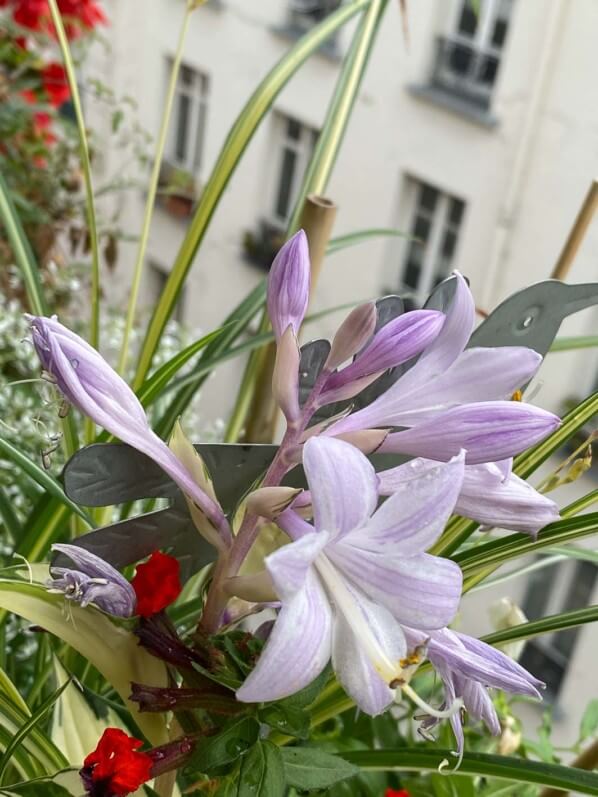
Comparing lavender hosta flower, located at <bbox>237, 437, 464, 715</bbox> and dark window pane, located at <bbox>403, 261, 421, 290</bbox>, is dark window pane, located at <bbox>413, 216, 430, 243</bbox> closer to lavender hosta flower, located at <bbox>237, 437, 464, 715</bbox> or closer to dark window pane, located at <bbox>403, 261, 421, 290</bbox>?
dark window pane, located at <bbox>403, 261, 421, 290</bbox>

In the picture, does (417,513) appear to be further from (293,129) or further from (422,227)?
(293,129)

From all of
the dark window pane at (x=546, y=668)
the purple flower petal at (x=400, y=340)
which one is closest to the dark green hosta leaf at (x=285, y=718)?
the purple flower petal at (x=400, y=340)

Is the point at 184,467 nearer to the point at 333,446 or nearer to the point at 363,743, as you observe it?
the point at 333,446

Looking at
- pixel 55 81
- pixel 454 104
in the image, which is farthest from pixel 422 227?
pixel 55 81

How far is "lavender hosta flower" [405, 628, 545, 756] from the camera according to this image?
0.28 metres

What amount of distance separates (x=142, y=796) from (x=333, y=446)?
0.51ft

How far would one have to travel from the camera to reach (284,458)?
276 millimetres

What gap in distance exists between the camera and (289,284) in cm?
28

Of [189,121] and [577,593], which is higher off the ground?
[189,121]

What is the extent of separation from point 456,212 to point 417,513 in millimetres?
2985

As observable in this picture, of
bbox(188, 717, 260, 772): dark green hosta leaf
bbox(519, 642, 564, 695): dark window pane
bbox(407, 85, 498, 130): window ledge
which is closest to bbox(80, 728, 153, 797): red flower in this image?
bbox(188, 717, 260, 772): dark green hosta leaf

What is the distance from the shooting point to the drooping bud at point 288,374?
0.27 m


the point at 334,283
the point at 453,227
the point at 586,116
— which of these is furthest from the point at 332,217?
the point at 334,283

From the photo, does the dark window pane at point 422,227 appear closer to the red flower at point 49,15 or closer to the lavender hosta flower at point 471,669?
the red flower at point 49,15
